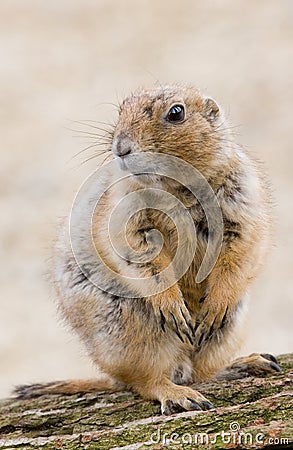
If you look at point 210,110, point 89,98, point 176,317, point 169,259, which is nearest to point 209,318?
point 176,317

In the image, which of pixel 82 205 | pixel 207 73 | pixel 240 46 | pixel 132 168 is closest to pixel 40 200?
pixel 207 73

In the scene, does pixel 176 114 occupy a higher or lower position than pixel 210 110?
lower

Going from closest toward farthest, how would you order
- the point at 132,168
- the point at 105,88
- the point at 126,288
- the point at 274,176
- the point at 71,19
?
the point at 132,168
the point at 126,288
the point at 274,176
the point at 105,88
the point at 71,19

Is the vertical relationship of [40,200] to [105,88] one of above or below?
below

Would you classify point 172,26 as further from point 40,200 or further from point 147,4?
point 40,200

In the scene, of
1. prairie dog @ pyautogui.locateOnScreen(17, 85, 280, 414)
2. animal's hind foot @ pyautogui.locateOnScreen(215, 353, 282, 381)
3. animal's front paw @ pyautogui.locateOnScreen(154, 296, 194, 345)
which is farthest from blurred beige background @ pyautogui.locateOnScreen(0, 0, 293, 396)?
animal's front paw @ pyautogui.locateOnScreen(154, 296, 194, 345)

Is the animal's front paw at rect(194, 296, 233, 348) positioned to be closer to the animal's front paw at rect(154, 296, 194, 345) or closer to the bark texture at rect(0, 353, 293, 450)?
the animal's front paw at rect(154, 296, 194, 345)

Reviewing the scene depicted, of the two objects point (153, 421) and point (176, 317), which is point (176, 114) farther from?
point (153, 421)
